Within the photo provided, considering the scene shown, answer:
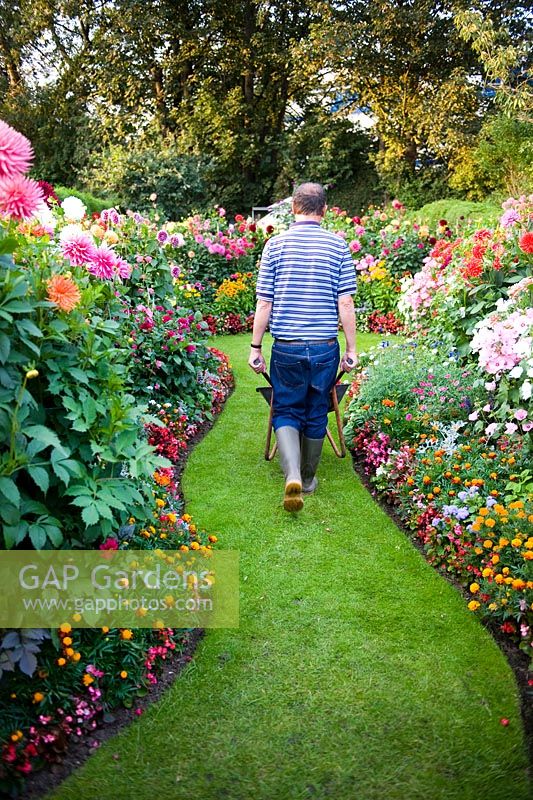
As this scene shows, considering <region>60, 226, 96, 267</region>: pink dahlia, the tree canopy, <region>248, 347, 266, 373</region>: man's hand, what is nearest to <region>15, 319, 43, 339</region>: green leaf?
<region>60, 226, 96, 267</region>: pink dahlia

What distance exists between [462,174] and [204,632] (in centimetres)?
1647

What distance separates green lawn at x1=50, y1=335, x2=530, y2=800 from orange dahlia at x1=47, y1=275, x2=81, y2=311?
1.34 metres

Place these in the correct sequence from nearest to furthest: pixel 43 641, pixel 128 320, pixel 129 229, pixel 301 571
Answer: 1. pixel 43 641
2. pixel 301 571
3. pixel 128 320
4. pixel 129 229

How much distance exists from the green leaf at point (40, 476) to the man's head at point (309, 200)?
226 cm

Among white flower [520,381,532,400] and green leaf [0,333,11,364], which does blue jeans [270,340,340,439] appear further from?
green leaf [0,333,11,364]

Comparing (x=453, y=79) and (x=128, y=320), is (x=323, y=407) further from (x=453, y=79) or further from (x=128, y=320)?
(x=453, y=79)

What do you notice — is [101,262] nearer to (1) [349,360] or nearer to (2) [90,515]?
(2) [90,515]

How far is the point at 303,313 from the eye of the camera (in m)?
Result: 3.61

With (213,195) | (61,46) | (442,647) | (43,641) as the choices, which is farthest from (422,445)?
(61,46)

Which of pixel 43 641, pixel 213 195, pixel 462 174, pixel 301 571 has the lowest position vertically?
pixel 213 195

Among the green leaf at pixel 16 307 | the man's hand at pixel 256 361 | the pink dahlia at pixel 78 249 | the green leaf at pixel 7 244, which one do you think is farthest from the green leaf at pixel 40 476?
the man's hand at pixel 256 361

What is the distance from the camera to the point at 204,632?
2676mm

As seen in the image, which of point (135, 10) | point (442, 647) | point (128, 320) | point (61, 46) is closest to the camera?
point (442, 647)

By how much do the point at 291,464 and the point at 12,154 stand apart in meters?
2.19
